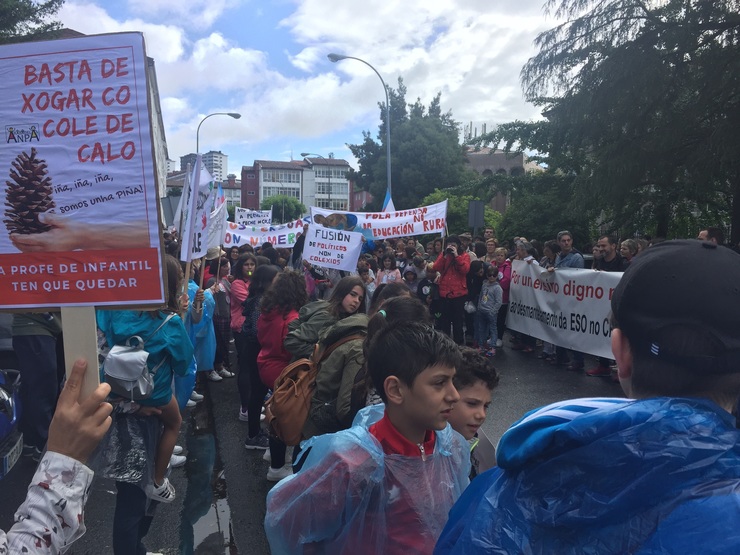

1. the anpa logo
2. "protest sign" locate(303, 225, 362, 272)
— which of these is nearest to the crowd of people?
the anpa logo

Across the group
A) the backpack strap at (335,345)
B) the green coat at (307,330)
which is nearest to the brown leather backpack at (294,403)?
the backpack strap at (335,345)

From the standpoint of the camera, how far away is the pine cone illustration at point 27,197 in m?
1.58

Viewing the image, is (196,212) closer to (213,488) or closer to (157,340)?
(157,340)

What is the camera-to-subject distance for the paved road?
3693 millimetres

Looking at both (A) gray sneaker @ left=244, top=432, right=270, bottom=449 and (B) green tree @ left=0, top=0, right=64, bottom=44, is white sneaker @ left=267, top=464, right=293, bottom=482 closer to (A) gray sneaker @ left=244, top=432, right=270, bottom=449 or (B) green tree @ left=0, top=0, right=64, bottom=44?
(A) gray sneaker @ left=244, top=432, right=270, bottom=449

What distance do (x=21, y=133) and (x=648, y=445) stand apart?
1744 millimetres

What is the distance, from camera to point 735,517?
799 millimetres

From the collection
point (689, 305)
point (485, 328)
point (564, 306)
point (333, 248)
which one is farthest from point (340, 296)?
point (485, 328)

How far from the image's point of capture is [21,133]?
5.31ft

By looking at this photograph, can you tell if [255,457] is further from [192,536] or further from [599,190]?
[599,190]

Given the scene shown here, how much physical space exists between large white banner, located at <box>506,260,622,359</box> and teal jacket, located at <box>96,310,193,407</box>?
5.54m

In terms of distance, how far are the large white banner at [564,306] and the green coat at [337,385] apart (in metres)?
5.09

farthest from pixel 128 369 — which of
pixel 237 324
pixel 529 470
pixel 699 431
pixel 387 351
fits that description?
pixel 237 324

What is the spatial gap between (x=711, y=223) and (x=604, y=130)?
5.64 meters
